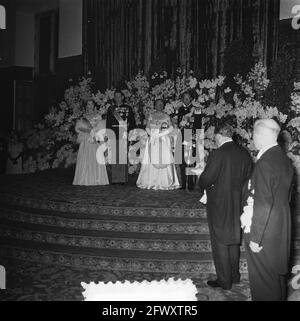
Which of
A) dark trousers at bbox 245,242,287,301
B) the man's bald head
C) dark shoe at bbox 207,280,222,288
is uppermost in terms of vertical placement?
the man's bald head

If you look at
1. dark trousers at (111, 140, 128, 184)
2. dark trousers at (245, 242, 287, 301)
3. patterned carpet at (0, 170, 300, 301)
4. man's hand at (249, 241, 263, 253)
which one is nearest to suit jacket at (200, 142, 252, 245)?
patterned carpet at (0, 170, 300, 301)

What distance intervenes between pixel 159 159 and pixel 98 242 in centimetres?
281

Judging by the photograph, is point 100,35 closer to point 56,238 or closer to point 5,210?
point 5,210

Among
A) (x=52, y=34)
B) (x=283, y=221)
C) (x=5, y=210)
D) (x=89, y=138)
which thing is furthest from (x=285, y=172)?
(x=52, y=34)

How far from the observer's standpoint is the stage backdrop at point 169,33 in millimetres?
9633

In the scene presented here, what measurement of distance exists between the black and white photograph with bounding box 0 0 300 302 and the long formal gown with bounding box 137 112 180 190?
1.0 inches

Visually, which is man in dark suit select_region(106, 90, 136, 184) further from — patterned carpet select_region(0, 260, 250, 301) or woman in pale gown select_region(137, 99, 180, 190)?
patterned carpet select_region(0, 260, 250, 301)

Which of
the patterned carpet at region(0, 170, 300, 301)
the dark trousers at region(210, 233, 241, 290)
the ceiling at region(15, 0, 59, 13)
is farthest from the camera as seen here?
the ceiling at region(15, 0, 59, 13)

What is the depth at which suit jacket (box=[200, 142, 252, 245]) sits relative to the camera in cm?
448

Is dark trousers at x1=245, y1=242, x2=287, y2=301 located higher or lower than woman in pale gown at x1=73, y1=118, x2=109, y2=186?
lower

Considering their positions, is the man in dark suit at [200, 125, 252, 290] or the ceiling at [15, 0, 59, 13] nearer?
the man in dark suit at [200, 125, 252, 290]

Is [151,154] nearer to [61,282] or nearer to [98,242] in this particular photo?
[98,242]

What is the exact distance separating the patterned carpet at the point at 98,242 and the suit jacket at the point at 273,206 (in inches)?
46.2

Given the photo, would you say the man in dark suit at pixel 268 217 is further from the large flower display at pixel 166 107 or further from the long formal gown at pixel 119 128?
the long formal gown at pixel 119 128
